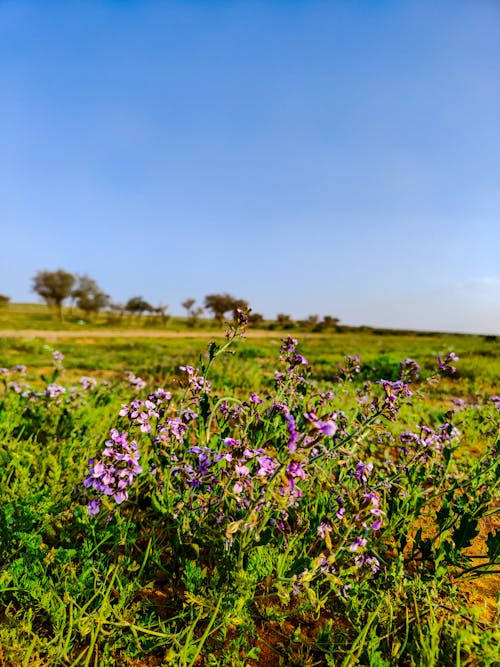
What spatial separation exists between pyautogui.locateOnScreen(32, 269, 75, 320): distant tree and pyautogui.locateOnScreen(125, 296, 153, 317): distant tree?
33.0 ft

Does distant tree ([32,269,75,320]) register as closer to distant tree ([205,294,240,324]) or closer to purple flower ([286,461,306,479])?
distant tree ([205,294,240,324])

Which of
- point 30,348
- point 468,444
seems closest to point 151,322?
point 30,348

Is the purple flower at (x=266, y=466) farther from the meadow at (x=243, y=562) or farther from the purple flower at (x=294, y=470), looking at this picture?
the purple flower at (x=294, y=470)

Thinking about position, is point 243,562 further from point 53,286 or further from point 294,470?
point 53,286

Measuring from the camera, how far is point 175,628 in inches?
77.8

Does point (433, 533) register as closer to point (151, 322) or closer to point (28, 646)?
point (28, 646)

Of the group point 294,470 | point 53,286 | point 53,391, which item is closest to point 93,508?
point 294,470

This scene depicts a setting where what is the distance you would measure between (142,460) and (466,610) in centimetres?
243

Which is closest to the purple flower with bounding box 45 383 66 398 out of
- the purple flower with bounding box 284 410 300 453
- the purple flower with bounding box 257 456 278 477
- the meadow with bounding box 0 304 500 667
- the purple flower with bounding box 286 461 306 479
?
the meadow with bounding box 0 304 500 667

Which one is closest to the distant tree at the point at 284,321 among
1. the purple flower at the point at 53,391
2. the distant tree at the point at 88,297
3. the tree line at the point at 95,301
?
the tree line at the point at 95,301

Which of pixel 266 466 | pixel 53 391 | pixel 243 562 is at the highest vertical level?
pixel 266 466

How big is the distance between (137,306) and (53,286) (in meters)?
13.4

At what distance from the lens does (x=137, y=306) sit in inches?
2596

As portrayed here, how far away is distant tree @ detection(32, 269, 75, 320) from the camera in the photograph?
5812 cm
